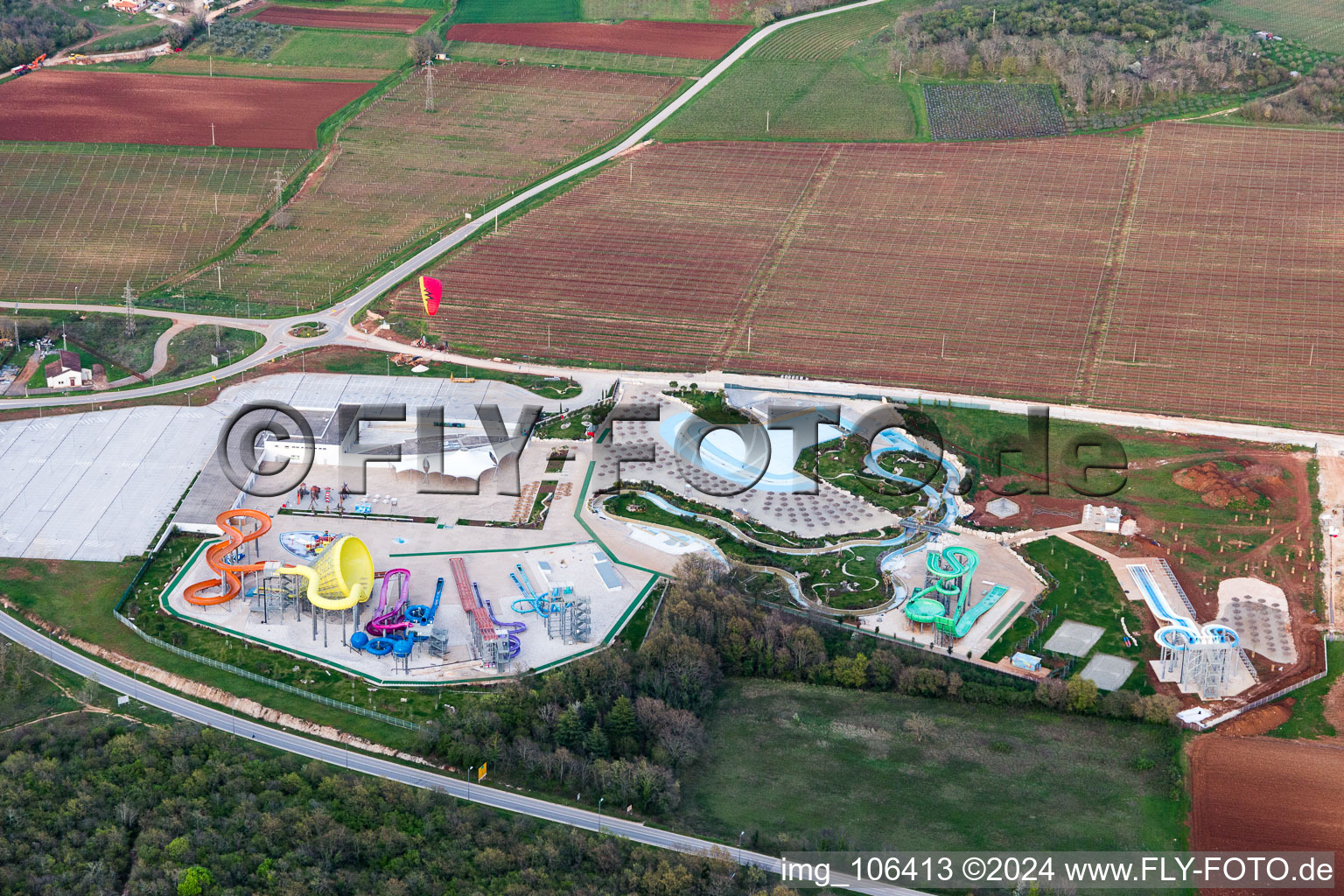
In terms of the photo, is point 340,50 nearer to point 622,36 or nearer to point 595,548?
point 622,36

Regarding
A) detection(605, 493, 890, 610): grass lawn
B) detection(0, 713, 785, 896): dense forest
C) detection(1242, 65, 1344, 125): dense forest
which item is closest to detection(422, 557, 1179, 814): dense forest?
detection(0, 713, 785, 896): dense forest

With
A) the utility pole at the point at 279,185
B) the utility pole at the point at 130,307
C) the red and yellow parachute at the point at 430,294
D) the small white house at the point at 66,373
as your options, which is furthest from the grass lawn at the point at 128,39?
the red and yellow parachute at the point at 430,294

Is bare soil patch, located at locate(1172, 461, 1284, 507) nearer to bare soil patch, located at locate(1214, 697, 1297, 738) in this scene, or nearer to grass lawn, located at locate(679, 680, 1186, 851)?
bare soil patch, located at locate(1214, 697, 1297, 738)

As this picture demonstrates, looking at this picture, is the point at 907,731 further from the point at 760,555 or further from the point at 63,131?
the point at 63,131

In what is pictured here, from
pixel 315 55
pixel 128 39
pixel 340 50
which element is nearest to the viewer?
pixel 128 39

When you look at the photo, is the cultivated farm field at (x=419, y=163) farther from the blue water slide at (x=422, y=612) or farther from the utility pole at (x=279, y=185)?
the blue water slide at (x=422, y=612)

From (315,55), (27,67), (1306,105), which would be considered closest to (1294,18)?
(1306,105)

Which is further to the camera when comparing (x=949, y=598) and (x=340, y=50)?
(x=340, y=50)
